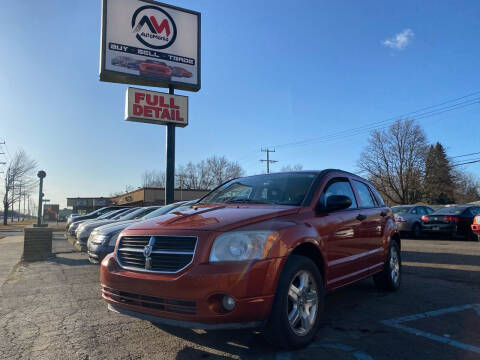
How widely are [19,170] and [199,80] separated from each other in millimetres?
43500

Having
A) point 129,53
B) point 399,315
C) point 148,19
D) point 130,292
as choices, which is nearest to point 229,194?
point 130,292

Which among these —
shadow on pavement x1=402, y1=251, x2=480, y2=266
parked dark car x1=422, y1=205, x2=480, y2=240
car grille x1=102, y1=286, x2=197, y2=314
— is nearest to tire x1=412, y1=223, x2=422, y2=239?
parked dark car x1=422, y1=205, x2=480, y2=240

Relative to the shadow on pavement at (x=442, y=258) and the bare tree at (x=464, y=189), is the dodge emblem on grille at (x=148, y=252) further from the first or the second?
the bare tree at (x=464, y=189)

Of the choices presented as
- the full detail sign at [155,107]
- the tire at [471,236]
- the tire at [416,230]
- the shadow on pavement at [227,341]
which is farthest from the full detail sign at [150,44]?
the tire at [471,236]

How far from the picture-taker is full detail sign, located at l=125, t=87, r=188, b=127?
14516 millimetres

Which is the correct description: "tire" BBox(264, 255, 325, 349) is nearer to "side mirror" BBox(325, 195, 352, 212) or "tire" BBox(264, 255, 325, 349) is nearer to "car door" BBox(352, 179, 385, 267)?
"side mirror" BBox(325, 195, 352, 212)

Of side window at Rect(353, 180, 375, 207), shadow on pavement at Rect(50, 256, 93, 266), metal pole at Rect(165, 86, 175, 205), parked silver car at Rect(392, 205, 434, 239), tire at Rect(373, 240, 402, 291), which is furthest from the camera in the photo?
parked silver car at Rect(392, 205, 434, 239)

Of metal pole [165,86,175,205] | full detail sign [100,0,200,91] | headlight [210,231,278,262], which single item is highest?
full detail sign [100,0,200,91]

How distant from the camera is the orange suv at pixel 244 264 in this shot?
9.41 feet

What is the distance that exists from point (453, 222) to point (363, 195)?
12.2 meters

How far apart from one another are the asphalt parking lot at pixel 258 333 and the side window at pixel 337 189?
4.49ft

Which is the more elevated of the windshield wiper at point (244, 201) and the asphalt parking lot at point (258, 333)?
the windshield wiper at point (244, 201)

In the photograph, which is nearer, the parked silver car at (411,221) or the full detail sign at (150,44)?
the full detail sign at (150,44)

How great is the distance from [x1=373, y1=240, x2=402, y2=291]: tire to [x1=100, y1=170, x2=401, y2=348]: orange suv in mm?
1442
